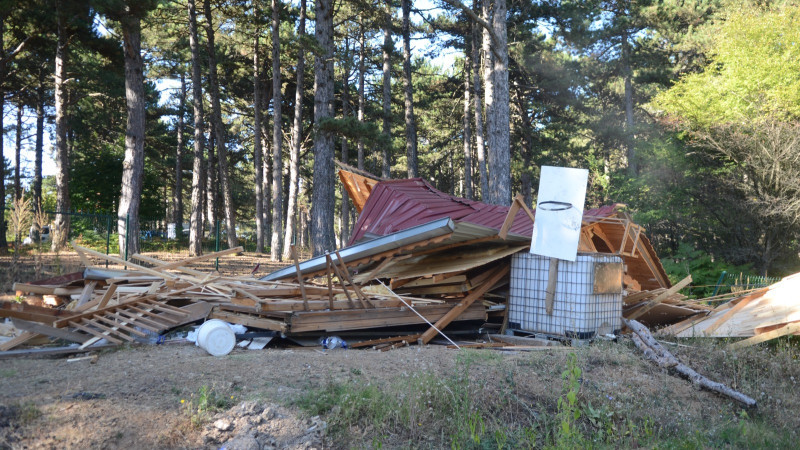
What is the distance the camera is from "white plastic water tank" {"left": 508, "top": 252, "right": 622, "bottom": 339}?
714cm

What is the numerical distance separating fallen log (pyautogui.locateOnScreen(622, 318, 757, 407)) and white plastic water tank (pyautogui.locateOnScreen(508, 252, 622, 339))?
52 cm

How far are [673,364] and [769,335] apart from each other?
5.83ft

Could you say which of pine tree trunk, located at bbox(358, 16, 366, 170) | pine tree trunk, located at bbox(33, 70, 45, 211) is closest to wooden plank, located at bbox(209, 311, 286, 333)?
pine tree trunk, located at bbox(358, 16, 366, 170)

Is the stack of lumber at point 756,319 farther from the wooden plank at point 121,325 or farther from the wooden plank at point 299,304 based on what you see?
the wooden plank at point 121,325

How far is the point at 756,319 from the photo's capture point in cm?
723

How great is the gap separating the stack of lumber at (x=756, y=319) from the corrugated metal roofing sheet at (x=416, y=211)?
2.21 meters

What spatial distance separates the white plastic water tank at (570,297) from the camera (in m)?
7.14

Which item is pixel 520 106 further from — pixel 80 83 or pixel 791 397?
pixel 791 397

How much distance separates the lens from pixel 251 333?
6.88 m

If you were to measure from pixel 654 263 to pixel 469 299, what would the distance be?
4798 millimetres

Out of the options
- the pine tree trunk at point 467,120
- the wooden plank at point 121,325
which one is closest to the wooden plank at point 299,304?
the wooden plank at point 121,325

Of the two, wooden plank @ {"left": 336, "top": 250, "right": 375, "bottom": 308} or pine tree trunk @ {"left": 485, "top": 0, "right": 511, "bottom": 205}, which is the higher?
pine tree trunk @ {"left": 485, "top": 0, "right": 511, "bottom": 205}

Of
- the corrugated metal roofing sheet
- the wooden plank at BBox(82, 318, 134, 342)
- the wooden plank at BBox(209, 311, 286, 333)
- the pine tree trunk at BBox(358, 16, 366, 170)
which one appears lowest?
the wooden plank at BBox(82, 318, 134, 342)

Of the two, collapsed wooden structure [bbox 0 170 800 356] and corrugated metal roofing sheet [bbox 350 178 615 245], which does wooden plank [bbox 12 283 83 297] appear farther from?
corrugated metal roofing sheet [bbox 350 178 615 245]
